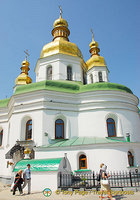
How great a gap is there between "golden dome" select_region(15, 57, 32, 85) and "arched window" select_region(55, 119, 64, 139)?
983 centimetres

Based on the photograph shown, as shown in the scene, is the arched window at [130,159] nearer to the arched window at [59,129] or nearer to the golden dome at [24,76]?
the arched window at [59,129]

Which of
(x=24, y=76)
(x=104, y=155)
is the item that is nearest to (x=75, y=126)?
(x=104, y=155)

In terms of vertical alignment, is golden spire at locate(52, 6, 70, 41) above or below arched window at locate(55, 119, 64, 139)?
above

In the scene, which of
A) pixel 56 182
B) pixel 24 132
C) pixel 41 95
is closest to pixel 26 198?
pixel 56 182

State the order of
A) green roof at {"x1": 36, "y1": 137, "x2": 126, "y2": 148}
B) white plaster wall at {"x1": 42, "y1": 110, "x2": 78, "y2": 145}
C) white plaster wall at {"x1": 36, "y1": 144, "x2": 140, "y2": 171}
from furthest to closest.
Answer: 1. white plaster wall at {"x1": 42, "y1": 110, "x2": 78, "y2": 145}
2. green roof at {"x1": 36, "y1": 137, "x2": 126, "y2": 148}
3. white plaster wall at {"x1": 36, "y1": 144, "x2": 140, "y2": 171}

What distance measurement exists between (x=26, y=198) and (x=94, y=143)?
6.15 m

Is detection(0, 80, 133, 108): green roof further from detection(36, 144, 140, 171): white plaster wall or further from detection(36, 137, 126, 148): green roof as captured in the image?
detection(36, 144, 140, 171): white plaster wall

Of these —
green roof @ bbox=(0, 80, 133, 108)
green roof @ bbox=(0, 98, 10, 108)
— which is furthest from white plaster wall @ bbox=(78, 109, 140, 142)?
green roof @ bbox=(0, 98, 10, 108)

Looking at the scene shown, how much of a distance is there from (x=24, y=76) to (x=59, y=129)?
11.2m

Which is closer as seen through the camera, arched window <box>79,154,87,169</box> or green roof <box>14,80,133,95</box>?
arched window <box>79,154,87,169</box>

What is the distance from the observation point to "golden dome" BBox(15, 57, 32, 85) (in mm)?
22688

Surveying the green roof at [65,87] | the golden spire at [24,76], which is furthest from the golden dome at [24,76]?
the green roof at [65,87]

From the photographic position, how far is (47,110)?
48.1 feet

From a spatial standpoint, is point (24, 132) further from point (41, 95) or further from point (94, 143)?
point (94, 143)
